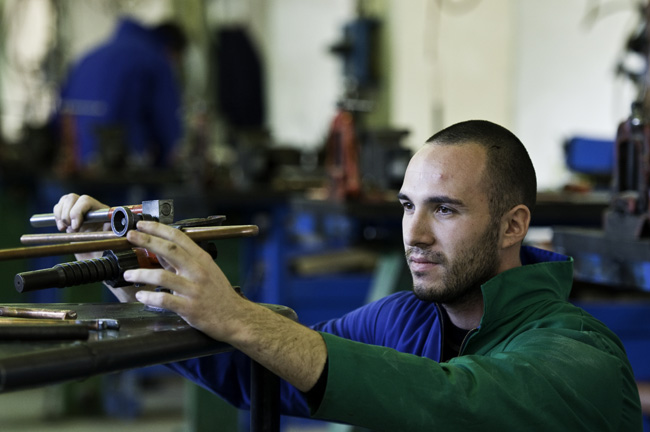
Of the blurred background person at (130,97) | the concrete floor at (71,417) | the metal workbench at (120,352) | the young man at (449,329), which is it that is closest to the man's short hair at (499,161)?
the young man at (449,329)

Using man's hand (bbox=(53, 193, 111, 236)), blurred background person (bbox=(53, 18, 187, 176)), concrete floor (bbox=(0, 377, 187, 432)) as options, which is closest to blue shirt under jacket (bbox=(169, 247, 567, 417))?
man's hand (bbox=(53, 193, 111, 236))

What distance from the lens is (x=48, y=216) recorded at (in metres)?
1.23

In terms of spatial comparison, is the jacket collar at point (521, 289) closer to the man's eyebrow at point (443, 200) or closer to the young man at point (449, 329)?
the young man at point (449, 329)


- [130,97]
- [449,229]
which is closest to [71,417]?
[130,97]

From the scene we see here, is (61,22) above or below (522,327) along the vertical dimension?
above

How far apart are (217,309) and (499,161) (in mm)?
557

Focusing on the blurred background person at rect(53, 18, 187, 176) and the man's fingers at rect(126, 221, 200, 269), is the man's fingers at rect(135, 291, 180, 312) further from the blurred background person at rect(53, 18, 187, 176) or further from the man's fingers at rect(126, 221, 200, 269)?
the blurred background person at rect(53, 18, 187, 176)

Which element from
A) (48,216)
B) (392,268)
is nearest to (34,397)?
(392,268)

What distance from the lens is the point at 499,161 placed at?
1.29 metres

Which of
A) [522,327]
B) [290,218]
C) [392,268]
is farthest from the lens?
[290,218]

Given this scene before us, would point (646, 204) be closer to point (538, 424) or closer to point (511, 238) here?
point (511, 238)

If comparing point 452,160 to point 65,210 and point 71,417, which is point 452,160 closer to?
point 65,210

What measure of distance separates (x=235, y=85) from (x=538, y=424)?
6251 mm

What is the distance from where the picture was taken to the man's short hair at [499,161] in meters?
1.28
